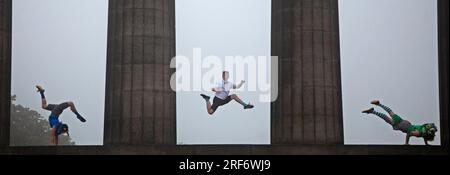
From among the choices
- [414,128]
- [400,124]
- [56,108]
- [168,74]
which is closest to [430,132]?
[414,128]

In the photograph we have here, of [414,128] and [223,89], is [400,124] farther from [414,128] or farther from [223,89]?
[223,89]

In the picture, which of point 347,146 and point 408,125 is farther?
point 408,125

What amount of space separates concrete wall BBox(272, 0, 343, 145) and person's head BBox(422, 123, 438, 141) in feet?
34.7

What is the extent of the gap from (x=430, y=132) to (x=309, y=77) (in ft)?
46.6

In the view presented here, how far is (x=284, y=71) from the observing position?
7662cm

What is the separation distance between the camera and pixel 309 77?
7556 cm

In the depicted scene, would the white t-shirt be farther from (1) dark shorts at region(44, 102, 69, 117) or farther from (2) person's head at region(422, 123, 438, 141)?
(2) person's head at region(422, 123, 438, 141)

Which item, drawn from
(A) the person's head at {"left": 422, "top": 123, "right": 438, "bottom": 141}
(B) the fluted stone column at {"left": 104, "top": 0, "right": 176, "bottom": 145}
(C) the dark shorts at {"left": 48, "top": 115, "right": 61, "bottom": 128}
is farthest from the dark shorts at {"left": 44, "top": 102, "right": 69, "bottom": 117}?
(A) the person's head at {"left": 422, "top": 123, "right": 438, "bottom": 141}

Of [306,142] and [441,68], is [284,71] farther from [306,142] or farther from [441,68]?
[441,68]

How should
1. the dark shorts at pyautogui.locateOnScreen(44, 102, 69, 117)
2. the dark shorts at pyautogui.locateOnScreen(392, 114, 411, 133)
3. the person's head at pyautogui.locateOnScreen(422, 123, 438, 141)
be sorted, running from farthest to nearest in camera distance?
the dark shorts at pyautogui.locateOnScreen(392, 114, 411, 133) < the dark shorts at pyautogui.locateOnScreen(44, 102, 69, 117) < the person's head at pyautogui.locateOnScreen(422, 123, 438, 141)

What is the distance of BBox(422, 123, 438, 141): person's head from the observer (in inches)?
3253
